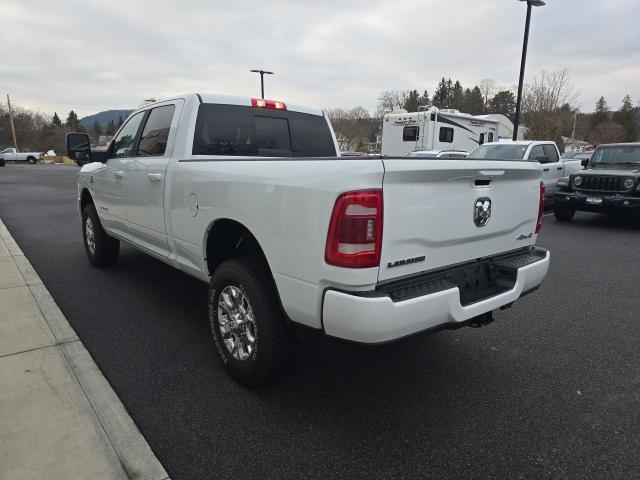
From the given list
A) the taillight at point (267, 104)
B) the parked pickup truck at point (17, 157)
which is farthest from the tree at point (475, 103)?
the taillight at point (267, 104)

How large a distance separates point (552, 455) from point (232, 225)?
231cm

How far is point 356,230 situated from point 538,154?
34.6ft

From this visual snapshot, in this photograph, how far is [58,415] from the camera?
8.16ft

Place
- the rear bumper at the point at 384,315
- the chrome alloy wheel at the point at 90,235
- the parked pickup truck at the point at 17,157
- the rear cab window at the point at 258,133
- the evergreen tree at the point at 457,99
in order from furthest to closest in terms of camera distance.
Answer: the evergreen tree at the point at 457,99, the parked pickup truck at the point at 17,157, the chrome alloy wheel at the point at 90,235, the rear cab window at the point at 258,133, the rear bumper at the point at 384,315

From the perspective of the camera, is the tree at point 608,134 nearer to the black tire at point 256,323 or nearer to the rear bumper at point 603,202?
the rear bumper at point 603,202

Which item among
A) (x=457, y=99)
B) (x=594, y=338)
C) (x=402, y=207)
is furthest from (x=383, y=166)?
(x=457, y=99)

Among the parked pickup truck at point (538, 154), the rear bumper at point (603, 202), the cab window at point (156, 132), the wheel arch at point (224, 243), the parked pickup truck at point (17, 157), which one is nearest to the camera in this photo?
the wheel arch at point (224, 243)

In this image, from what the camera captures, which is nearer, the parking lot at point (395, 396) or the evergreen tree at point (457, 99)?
the parking lot at point (395, 396)

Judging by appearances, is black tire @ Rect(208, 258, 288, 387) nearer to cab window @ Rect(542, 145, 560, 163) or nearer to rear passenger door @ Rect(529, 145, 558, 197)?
rear passenger door @ Rect(529, 145, 558, 197)

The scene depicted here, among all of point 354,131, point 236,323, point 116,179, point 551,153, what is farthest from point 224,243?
point 354,131

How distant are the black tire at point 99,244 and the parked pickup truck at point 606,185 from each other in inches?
357

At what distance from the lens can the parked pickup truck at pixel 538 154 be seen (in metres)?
10.7

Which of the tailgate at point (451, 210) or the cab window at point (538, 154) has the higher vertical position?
the cab window at point (538, 154)

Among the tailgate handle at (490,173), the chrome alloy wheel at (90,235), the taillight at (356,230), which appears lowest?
the chrome alloy wheel at (90,235)
